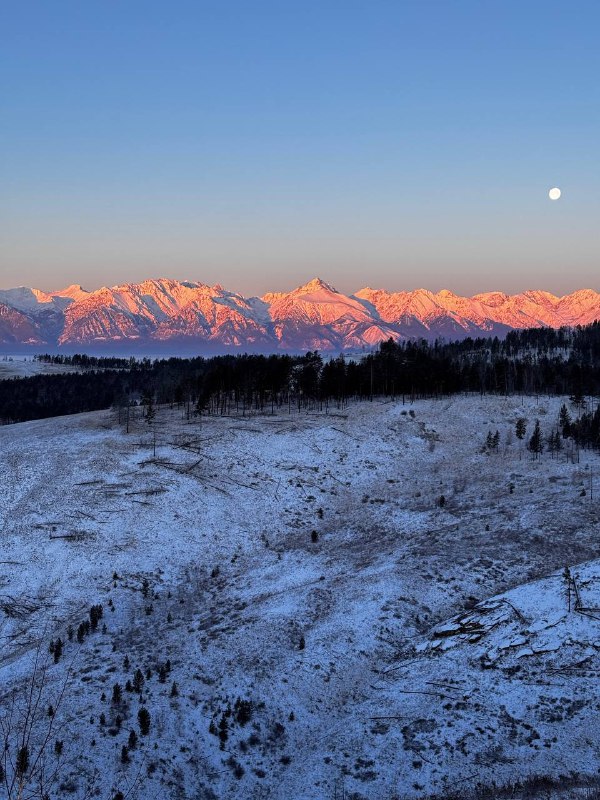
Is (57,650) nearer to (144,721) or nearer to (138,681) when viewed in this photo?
(138,681)

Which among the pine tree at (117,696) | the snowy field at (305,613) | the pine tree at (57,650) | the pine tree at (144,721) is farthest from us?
the pine tree at (57,650)

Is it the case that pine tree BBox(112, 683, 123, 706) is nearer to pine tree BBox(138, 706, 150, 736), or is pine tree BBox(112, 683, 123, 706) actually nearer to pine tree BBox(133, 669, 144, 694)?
pine tree BBox(133, 669, 144, 694)

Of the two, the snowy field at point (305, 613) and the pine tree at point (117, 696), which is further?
the pine tree at point (117, 696)

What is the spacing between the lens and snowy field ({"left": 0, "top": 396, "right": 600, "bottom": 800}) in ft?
74.9

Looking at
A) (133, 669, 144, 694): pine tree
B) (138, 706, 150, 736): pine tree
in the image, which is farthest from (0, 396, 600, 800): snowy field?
(138, 706, 150, 736): pine tree

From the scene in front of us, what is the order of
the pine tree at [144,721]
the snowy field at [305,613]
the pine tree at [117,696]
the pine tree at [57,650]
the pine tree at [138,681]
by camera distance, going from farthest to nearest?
the pine tree at [57,650] < the pine tree at [138,681] < the pine tree at [117,696] < the pine tree at [144,721] < the snowy field at [305,613]

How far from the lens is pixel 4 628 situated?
121ft

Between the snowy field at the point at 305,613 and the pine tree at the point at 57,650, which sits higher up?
the snowy field at the point at 305,613

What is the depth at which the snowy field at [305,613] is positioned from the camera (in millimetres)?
22828

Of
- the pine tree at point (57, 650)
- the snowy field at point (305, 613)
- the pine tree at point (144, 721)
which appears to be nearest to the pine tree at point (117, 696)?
the snowy field at point (305, 613)

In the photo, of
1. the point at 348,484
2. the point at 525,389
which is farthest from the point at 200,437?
the point at 525,389

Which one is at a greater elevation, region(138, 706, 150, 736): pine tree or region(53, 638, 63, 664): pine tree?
region(138, 706, 150, 736): pine tree

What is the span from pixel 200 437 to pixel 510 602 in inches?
2202

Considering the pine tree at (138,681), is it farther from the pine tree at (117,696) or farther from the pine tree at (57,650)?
the pine tree at (57,650)
